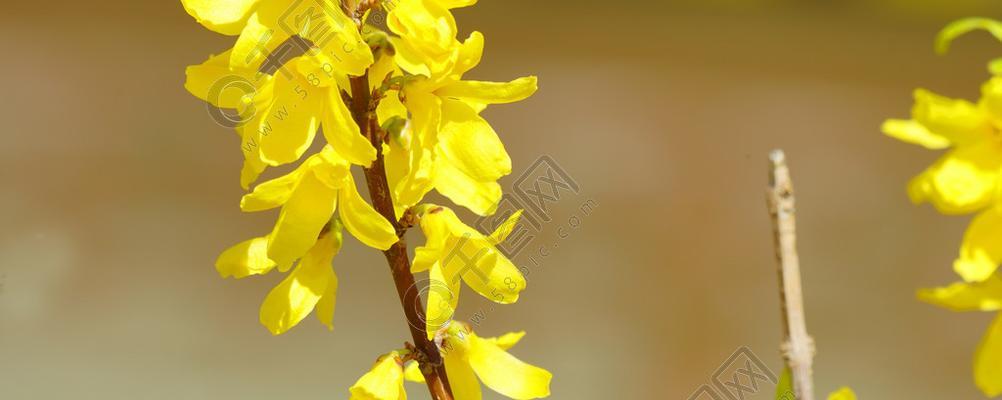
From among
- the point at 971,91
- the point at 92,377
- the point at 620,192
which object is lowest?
the point at 92,377

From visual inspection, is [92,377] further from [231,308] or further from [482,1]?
[482,1]

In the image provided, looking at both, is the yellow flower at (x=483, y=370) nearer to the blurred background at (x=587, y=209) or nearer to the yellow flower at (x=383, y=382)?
the yellow flower at (x=383, y=382)

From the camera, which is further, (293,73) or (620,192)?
(620,192)

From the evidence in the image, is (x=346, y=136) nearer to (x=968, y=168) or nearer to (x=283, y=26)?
(x=283, y=26)

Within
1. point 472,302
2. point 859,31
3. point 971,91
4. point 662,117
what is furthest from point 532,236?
point 971,91

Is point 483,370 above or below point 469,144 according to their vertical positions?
below

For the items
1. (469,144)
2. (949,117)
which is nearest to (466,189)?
(469,144)

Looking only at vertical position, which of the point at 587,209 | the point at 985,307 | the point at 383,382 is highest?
the point at 587,209
